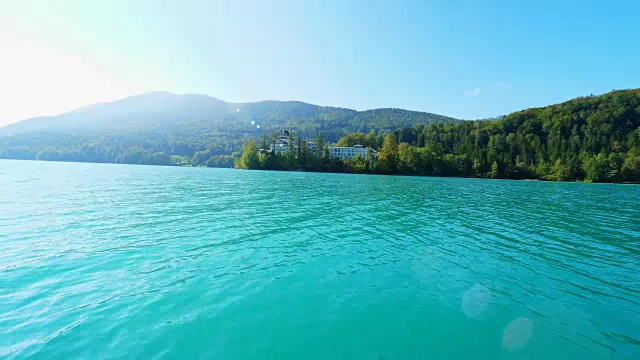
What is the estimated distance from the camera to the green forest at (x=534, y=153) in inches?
4363

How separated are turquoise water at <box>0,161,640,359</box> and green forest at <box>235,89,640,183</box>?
113157 mm

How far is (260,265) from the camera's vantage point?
37.3ft

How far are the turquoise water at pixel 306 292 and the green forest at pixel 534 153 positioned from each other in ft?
371

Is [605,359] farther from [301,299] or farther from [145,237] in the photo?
[145,237]

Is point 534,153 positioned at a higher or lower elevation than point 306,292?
higher

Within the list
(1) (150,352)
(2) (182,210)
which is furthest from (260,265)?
(2) (182,210)

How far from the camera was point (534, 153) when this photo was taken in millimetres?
138750

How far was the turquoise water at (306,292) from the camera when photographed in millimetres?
6586

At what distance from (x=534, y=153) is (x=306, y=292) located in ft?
543

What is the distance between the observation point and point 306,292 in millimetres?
9266

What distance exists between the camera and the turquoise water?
659 cm

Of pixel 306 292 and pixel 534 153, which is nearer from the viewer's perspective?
pixel 306 292

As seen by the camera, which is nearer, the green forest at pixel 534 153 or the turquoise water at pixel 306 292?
the turquoise water at pixel 306 292

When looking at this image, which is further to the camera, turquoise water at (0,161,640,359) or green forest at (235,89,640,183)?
green forest at (235,89,640,183)
